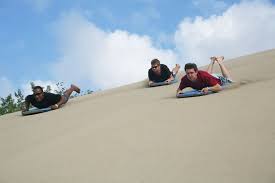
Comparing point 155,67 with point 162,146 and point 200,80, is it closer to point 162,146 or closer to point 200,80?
point 200,80

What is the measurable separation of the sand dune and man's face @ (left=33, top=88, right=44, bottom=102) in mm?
2941

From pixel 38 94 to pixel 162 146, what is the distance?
17.9ft

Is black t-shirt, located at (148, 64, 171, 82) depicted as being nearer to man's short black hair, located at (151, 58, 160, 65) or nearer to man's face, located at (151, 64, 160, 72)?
man's face, located at (151, 64, 160, 72)


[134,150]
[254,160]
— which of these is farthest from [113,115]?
[254,160]

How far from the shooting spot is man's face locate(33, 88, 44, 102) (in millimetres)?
8781

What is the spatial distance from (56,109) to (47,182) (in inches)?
211

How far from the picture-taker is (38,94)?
28.9 feet

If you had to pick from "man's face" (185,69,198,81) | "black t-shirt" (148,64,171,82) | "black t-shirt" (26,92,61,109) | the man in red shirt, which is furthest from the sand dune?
"black t-shirt" (148,64,171,82)

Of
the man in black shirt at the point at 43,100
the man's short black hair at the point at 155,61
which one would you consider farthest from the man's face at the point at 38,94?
the man's short black hair at the point at 155,61

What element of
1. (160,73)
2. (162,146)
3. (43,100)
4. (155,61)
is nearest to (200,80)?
(155,61)

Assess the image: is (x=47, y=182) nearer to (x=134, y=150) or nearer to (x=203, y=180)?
(x=134, y=150)

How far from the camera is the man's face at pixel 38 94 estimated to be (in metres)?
8.78

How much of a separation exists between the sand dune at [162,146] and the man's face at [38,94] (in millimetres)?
2941

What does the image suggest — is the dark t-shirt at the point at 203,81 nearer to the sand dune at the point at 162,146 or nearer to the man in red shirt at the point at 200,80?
the man in red shirt at the point at 200,80
